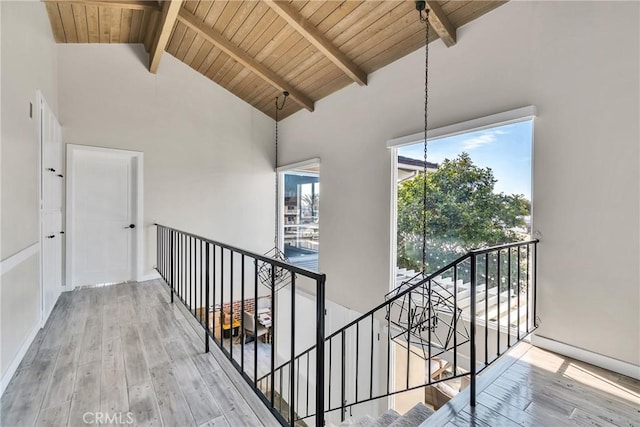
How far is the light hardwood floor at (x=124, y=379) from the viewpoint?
161cm

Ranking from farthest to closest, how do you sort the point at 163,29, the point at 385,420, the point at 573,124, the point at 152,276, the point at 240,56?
the point at 152,276
the point at 240,56
the point at 163,29
the point at 385,420
the point at 573,124

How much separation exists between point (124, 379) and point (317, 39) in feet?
11.8

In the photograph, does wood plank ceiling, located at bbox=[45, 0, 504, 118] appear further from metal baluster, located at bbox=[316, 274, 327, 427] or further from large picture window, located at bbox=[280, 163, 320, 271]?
metal baluster, located at bbox=[316, 274, 327, 427]

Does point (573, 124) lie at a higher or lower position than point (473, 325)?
higher

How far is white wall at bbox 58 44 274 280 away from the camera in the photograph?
4121 mm

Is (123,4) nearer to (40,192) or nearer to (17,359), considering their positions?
(40,192)

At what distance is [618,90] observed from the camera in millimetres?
2105

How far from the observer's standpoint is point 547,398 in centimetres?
181

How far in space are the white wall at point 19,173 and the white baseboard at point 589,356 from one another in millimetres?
3792

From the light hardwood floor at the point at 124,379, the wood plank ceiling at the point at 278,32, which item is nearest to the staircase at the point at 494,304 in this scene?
the light hardwood floor at the point at 124,379

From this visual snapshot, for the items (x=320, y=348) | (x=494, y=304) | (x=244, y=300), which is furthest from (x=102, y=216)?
(x=494, y=304)

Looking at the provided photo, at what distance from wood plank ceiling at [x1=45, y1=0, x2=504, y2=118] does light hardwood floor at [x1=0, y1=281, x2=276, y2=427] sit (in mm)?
3258

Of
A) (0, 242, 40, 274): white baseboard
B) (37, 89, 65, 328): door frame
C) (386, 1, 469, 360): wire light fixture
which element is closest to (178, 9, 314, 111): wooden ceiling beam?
(37, 89, 65, 328): door frame

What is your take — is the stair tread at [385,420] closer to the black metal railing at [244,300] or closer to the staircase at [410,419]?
the staircase at [410,419]
